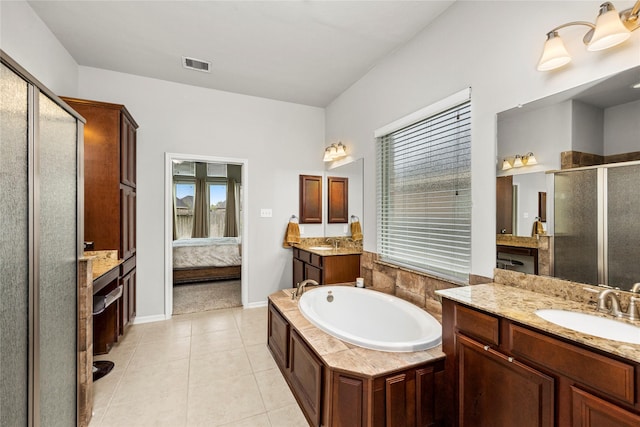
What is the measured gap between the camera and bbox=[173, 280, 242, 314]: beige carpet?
3.83m

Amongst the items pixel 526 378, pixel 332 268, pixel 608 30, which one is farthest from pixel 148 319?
pixel 608 30

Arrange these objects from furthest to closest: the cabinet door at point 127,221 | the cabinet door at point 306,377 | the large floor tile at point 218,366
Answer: the cabinet door at point 127,221, the large floor tile at point 218,366, the cabinet door at point 306,377

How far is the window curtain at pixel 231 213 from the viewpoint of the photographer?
7457mm

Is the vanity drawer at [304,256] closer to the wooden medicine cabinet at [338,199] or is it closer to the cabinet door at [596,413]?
the wooden medicine cabinet at [338,199]

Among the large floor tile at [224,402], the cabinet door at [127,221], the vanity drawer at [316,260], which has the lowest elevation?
the large floor tile at [224,402]

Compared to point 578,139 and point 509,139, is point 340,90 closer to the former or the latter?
point 509,139

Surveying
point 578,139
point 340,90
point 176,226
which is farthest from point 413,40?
point 176,226

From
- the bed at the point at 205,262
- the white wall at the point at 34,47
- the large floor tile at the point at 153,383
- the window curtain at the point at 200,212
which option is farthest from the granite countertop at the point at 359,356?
the window curtain at the point at 200,212

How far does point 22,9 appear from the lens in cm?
208

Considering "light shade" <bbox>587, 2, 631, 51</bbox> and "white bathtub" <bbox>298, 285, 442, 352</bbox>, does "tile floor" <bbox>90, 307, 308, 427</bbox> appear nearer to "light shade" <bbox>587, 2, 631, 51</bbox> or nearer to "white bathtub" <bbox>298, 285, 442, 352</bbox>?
"white bathtub" <bbox>298, 285, 442, 352</bbox>

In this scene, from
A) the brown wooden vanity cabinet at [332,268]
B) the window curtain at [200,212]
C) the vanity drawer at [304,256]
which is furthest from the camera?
the window curtain at [200,212]

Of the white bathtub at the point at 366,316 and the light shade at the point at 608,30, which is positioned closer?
the light shade at the point at 608,30

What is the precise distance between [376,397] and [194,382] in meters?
1.51

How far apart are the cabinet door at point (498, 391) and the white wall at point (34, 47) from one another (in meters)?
3.46
